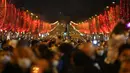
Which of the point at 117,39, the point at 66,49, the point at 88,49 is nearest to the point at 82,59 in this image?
the point at 88,49

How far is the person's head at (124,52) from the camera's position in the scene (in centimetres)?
738

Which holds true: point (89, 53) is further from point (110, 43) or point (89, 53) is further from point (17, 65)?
point (17, 65)

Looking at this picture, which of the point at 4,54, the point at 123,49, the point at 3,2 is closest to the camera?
the point at 123,49

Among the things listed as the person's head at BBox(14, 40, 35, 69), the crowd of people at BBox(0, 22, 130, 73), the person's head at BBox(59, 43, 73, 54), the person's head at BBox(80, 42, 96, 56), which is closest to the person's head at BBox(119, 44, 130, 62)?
the crowd of people at BBox(0, 22, 130, 73)

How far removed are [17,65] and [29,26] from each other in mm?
115880

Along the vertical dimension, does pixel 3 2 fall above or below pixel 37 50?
above

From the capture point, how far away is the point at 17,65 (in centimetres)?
916

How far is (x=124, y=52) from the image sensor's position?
761cm

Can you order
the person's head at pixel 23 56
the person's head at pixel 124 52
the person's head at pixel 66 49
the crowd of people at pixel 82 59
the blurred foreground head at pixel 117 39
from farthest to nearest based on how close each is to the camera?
the person's head at pixel 66 49 → the person's head at pixel 23 56 → the blurred foreground head at pixel 117 39 → the crowd of people at pixel 82 59 → the person's head at pixel 124 52

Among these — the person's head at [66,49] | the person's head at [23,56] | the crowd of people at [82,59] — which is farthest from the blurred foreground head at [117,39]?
the person's head at [66,49]

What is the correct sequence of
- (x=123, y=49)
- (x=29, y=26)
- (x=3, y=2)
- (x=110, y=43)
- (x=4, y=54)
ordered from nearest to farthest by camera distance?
(x=123, y=49), (x=110, y=43), (x=4, y=54), (x=3, y=2), (x=29, y=26)

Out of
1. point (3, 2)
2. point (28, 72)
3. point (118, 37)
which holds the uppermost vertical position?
point (3, 2)

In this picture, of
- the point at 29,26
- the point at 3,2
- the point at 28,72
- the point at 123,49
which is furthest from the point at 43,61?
the point at 29,26

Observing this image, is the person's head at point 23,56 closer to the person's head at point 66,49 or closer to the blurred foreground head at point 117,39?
the person's head at point 66,49
